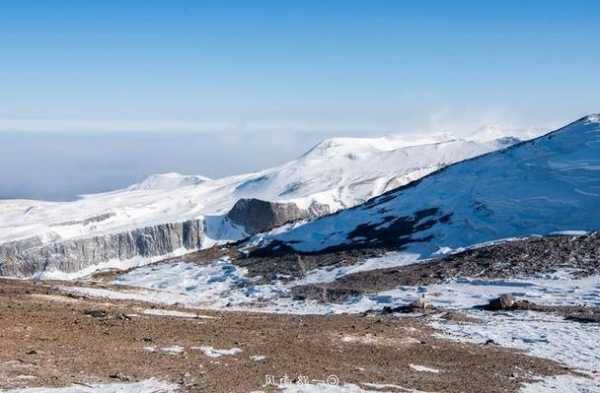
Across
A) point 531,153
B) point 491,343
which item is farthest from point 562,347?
point 531,153

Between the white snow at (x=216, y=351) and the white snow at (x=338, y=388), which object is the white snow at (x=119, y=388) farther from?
the white snow at (x=216, y=351)

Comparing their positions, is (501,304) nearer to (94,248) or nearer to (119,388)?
(119,388)

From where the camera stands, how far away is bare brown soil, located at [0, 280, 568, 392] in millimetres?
15703

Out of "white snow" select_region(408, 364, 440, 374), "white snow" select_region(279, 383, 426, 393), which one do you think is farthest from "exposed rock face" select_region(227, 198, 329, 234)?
"white snow" select_region(279, 383, 426, 393)

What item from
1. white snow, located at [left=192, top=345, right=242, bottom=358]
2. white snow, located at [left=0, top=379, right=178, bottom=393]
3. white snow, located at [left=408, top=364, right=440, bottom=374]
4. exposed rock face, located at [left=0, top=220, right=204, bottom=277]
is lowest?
exposed rock face, located at [left=0, top=220, right=204, bottom=277]

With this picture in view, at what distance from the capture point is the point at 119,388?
14453mm

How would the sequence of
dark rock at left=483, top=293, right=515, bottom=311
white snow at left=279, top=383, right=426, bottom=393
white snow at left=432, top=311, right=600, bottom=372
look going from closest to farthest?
white snow at left=279, top=383, right=426, bottom=393, white snow at left=432, top=311, right=600, bottom=372, dark rock at left=483, top=293, right=515, bottom=311

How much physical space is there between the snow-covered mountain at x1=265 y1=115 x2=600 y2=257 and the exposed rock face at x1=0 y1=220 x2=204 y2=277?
385 ft

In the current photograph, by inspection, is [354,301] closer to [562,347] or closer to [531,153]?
[562,347]

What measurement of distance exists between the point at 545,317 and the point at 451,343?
8.05 metres

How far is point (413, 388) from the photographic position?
16344 mm

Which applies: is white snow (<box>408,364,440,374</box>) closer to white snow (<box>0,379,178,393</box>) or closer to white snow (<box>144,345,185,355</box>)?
white snow (<box>144,345,185,355</box>)

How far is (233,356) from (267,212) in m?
157

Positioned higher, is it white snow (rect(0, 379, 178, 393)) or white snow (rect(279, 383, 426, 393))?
white snow (rect(0, 379, 178, 393))
